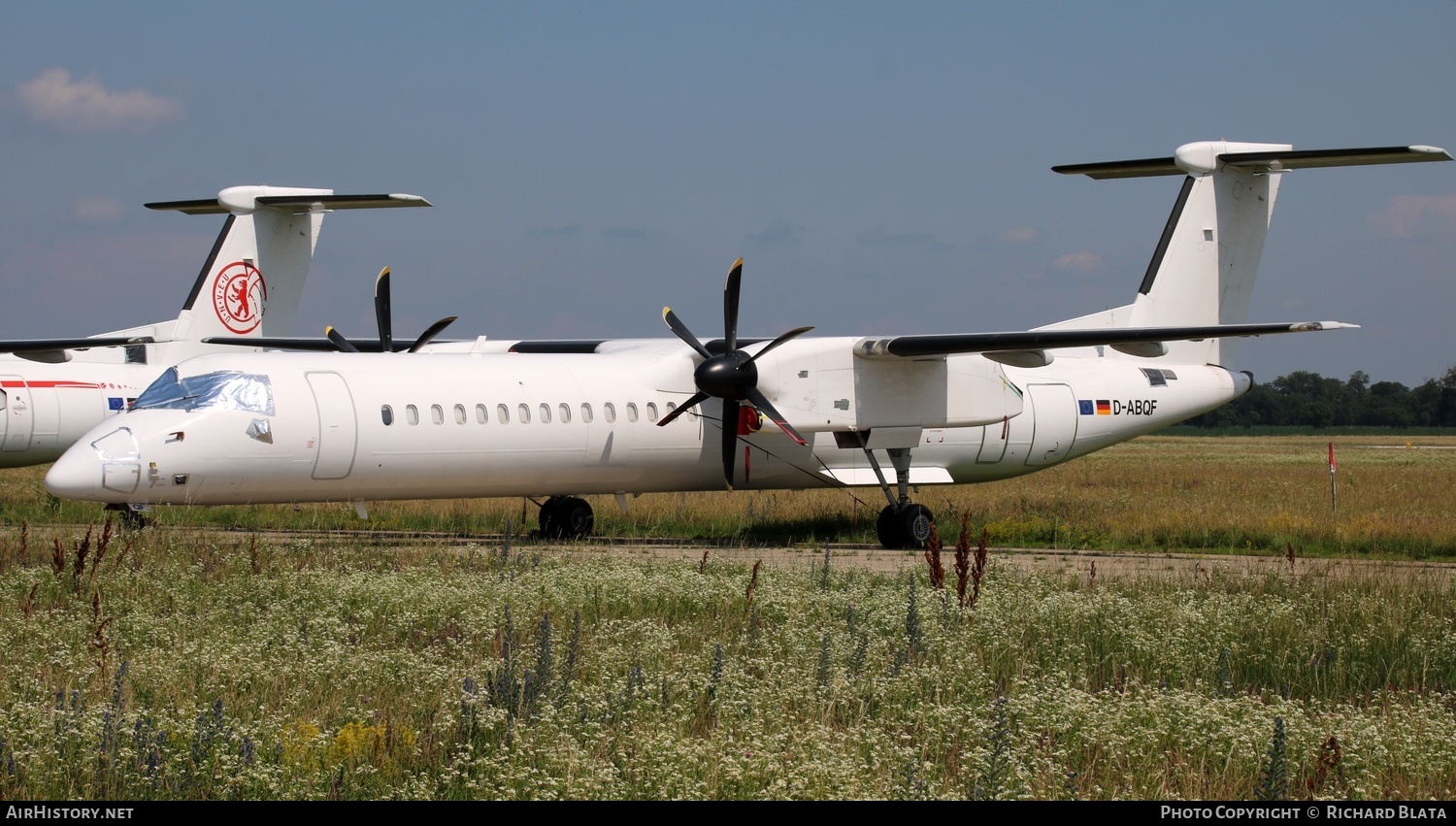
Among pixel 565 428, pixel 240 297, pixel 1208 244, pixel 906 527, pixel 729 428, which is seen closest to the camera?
pixel 565 428

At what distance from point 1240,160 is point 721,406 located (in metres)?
10.5

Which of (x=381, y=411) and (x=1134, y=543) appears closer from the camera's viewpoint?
(x=381, y=411)

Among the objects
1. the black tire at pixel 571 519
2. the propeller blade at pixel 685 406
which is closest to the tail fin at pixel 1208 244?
the propeller blade at pixel 685 406

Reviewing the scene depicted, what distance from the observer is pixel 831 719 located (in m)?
8.03

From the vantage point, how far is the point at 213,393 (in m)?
16.5

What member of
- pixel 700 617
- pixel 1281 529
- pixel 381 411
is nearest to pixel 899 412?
pixel 1281 529

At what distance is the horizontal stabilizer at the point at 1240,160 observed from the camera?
71.8ft

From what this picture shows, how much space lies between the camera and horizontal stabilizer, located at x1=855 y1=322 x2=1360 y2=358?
1878 cm

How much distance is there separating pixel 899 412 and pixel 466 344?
7734 mm

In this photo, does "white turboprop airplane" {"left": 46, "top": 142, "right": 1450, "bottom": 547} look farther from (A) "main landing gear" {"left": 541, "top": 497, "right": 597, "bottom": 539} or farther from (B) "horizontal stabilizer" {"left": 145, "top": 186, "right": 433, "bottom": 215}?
(B) "horizontal stabilizer" {"left": 145, "top": 186, "right": 433, "bottom": 215}

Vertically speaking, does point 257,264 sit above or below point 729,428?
above

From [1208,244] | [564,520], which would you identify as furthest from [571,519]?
[1208,244]

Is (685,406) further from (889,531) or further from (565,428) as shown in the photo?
(889,531)

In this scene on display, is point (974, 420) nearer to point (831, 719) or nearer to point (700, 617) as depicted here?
point (700, 617)
